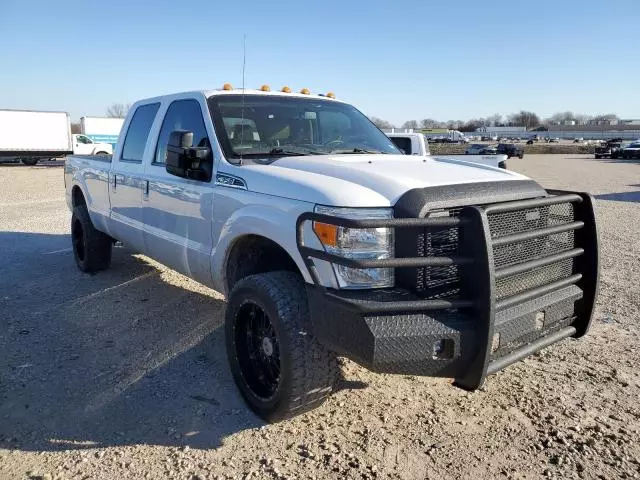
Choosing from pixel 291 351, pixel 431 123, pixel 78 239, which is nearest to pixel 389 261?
pixel 291 351

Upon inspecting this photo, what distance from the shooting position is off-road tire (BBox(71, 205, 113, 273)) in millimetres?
6500

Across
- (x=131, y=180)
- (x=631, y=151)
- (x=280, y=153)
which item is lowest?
(x=131, y=180)

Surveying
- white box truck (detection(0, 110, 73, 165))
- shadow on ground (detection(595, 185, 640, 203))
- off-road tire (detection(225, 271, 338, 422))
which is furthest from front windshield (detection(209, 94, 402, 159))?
white box truck (detection(0, 110, 73, 165))

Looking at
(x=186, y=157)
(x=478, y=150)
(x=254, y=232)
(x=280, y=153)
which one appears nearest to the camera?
(x=254, y=232)

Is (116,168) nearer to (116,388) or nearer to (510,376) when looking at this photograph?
(116,388)

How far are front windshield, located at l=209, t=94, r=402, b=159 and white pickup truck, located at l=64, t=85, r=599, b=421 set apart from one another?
0.05 feet

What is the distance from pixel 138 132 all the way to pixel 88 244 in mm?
1816

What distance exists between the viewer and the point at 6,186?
19156 mm

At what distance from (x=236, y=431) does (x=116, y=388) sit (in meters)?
1.02

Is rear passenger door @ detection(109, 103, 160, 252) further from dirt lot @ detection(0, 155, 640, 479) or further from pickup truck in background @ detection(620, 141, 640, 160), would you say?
pickup truck in background @ detection(620, 141, 640, 160)

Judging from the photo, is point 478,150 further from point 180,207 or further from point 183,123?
point 180,207

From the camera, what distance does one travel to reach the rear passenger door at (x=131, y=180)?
5.07 meters

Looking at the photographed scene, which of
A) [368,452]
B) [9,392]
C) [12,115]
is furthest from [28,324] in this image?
[12,115]

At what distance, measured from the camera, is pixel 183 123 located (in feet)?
14.7
